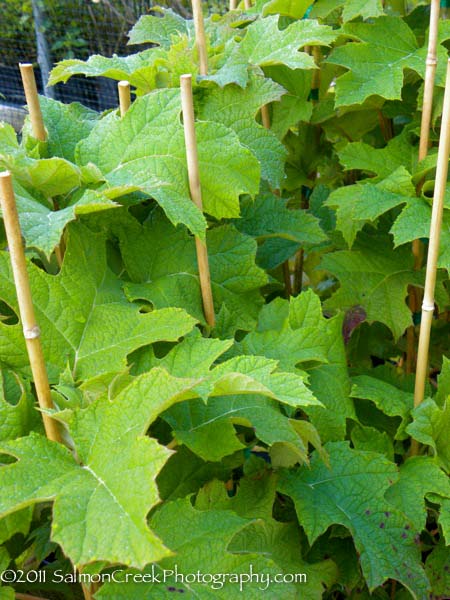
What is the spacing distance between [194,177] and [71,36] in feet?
21.9

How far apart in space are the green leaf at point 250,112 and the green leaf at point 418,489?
57cm

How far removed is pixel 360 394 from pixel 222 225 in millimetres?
386

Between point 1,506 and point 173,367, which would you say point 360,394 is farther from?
point 1,506

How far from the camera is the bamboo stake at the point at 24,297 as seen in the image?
739 mm

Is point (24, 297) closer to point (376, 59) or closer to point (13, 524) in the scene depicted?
point (13, 524)

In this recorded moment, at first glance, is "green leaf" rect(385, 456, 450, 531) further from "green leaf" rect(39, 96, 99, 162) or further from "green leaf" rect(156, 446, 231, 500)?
"green leaf" rect(39, 96, 99, 162)

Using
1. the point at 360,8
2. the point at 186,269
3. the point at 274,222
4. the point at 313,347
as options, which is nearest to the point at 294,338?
the point at 313,347

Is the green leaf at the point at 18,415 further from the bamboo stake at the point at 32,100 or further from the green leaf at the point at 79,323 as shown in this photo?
the bamboo stake at the point at 32,100

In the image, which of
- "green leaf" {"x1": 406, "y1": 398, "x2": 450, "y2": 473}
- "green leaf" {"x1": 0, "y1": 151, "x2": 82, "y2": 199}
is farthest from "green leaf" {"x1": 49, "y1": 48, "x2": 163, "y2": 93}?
"green leaf" {"x1": 406, "y1": 398, "x2": 450, "y2": 473}

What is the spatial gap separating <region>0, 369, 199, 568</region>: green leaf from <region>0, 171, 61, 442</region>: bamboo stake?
58 mm

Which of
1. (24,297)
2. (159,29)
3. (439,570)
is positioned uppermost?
(159,29)

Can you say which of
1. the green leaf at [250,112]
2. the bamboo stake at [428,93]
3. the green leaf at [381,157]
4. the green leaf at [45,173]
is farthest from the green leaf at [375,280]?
the green leaf at [45,173]

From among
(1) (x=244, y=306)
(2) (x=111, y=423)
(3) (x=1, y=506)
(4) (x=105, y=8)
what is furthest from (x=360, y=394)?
(4) (x=105, y=8)

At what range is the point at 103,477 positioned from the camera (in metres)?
0.75
